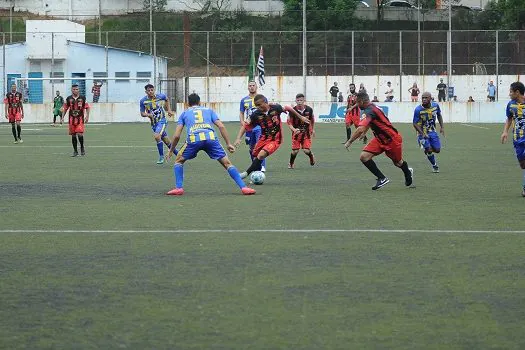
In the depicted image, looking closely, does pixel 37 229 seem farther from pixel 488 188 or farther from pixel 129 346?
pixel 488 188

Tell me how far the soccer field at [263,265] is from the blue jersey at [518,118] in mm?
911

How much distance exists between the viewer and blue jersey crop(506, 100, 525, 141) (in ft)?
58.0

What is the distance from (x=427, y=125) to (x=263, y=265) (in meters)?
14.2

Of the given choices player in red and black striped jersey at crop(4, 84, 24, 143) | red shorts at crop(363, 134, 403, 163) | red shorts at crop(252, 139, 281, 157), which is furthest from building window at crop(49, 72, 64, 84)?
red shorts at crop(363, 134, 403, 163)

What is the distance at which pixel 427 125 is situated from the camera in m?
24.2

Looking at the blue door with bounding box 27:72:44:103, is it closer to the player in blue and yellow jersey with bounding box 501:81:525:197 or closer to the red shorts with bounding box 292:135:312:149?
the red shorts with bounding box 292:135:312:149

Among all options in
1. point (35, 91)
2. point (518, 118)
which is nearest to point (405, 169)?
point (518, 118)

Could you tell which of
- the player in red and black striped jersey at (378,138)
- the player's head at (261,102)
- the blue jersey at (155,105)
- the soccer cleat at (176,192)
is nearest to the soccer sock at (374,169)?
the player in red and black striped jersey at (378,138)

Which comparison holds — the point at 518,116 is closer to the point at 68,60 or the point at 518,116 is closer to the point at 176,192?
the point at 176,192

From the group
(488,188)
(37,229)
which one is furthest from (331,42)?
(37,229)

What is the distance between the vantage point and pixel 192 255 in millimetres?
11234

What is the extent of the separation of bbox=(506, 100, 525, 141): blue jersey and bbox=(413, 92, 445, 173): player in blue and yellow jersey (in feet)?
19.6

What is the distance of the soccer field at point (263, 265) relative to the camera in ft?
25.4

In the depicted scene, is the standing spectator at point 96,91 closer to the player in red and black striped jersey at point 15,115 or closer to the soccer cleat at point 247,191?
the player in red and black striped jersey at point 15,115
